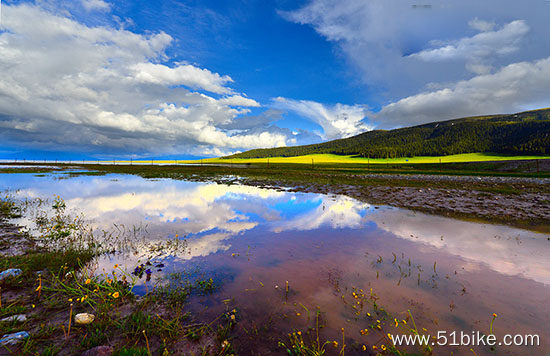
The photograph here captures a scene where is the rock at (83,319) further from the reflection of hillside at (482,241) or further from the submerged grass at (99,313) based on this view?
the reflection of hillside at (482,241)

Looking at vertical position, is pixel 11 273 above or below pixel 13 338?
above

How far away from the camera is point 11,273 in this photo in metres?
5.97

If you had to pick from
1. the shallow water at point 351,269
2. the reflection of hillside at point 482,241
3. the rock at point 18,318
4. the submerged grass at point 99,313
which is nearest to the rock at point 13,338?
the submerged grass at point 99,313

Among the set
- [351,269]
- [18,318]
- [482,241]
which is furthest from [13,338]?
[482,241]

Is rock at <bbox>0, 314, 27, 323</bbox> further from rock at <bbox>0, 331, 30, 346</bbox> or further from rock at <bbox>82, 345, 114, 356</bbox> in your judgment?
rock at <bbox>82, 345, 114, 356</bbox>

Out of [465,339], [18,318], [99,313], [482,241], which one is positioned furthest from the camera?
[482,241]

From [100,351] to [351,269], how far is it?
695 centimetres

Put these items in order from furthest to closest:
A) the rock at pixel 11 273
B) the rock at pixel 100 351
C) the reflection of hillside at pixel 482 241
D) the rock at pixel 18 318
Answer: the reflection of hillside at pixel 482 241 → the rock at pixel 11 273 → the rock at pixel 18 318 → the rock at pixel 100 351

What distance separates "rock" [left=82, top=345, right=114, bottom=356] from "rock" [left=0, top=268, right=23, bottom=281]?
15.6 feet

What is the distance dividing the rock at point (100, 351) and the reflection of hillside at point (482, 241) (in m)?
11.0

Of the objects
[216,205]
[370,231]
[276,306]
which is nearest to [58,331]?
[276,306]

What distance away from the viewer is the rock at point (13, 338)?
3.66 m

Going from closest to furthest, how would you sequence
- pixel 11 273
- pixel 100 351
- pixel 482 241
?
pixel 100 351, pixel 11 273, pixel 482 241

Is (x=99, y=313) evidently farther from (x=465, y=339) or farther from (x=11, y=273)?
(x=465, y=339)
